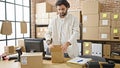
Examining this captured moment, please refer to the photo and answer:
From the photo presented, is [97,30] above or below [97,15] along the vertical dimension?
below

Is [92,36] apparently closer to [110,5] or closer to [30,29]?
[110,5]

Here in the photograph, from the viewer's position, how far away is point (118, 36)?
396 cm

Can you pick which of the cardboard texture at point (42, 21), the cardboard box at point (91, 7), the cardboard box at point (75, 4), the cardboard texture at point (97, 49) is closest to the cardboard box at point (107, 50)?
the cardboard texture at point (97, 49)

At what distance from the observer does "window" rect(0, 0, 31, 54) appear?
420 centimetres

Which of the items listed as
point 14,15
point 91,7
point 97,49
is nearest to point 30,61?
point 97,49

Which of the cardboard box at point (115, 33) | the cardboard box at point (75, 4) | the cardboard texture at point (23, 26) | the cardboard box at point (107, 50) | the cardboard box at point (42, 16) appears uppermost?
the cardboard box at point (75, 4)

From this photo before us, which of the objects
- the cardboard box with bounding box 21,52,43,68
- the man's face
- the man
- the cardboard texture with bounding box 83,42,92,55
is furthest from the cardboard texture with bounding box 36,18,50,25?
the cardboard box with bounding box 21,52,43,68

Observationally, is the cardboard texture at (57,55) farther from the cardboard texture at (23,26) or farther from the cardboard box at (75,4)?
the cardboard box at (75,4)

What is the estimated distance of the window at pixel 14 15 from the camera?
165 inches

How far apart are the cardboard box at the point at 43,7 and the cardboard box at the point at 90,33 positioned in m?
1.36

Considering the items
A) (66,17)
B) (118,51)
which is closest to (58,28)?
(66,17)

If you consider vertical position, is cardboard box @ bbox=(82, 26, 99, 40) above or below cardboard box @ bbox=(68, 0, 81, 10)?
below

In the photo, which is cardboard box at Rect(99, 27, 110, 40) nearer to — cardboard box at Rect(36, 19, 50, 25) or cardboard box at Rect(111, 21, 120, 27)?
cardboard box at Rect(111, 21, 120, 27)

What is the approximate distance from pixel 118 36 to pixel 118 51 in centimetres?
39
